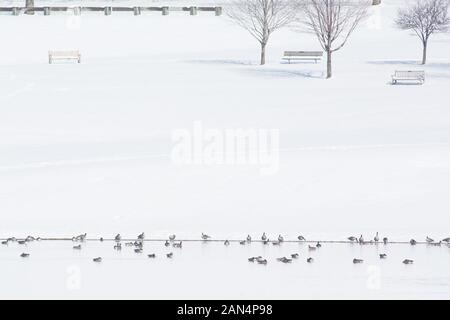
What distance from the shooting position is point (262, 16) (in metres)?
60.6

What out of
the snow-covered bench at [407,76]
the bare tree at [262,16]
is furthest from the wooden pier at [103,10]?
the snow-covered bench at [407,76]

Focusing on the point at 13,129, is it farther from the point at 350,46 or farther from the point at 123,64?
the point at 350,46

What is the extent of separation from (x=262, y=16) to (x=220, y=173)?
32.9 meters

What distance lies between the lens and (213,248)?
21.8 meters

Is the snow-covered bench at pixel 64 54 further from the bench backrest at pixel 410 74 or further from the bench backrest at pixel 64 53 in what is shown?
the bench backrest at pixel 410 74

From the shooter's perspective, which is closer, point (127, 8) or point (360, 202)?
point (360, 202)

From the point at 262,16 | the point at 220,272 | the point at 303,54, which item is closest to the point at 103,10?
the point at 262,16

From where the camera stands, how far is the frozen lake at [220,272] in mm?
18281

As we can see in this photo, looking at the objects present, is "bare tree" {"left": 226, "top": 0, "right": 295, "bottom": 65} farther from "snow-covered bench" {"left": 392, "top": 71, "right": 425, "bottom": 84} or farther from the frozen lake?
the frozen lake

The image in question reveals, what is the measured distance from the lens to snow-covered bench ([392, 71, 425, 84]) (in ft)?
155

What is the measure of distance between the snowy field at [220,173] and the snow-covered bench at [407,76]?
1.60 feet

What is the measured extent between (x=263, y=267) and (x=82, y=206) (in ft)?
21.9
